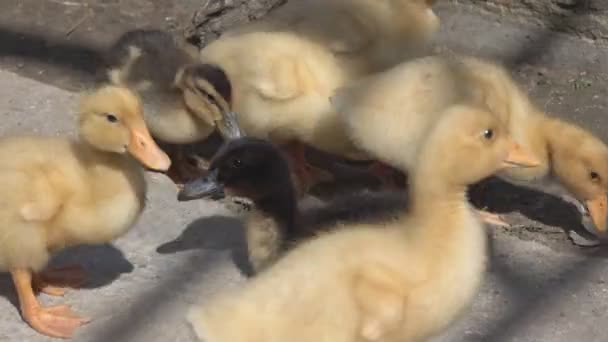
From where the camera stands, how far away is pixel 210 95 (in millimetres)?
3949

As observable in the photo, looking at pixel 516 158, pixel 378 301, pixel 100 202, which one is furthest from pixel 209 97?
pixel 378 301

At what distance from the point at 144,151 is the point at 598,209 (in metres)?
1.52

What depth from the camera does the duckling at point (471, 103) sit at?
3.71 meters

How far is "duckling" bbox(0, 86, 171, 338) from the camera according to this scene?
321 cm

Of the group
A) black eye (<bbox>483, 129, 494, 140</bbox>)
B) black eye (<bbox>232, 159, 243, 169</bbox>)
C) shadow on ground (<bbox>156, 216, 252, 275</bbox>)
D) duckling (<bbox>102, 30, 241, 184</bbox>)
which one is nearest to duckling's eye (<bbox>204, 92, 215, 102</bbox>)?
duckling (<bbox>102, 30, 241, 184</bbox>)

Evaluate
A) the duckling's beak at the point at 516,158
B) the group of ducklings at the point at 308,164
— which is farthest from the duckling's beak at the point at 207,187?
the duckling's beak at the point at 516,158

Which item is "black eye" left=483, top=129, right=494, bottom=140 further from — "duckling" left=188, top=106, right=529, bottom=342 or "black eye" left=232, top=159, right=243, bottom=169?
"black eye" left=232, top=159, right=243, bottom=169

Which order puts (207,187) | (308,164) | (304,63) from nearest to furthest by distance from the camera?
(207,187)
(304,63)
(308,164)

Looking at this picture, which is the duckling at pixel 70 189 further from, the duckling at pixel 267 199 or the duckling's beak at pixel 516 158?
the duckling's beak at pixel 516 158

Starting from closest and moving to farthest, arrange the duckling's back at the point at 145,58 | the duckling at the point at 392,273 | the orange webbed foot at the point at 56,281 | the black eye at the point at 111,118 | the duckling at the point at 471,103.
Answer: the duckling at the point at 392,273 < the black eye at the point at 111,118 < the orange webbed foot at the point at 56,281 < the duckling at the point at 471,103 < the duckling's back at the point at 145,58

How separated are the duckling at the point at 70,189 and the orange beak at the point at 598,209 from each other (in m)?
1.44

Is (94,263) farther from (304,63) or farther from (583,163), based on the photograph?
(583,163)

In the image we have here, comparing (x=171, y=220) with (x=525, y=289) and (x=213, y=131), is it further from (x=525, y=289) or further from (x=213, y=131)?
(x=525, y=289)

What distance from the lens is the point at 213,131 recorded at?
4203 mm
